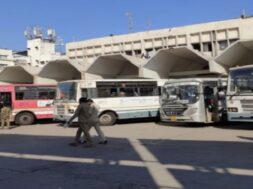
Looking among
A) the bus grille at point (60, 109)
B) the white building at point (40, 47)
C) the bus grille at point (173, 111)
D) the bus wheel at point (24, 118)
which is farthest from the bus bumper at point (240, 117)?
the white building at point (40, 47)

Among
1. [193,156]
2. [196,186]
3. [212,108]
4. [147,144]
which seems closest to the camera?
[196,186]

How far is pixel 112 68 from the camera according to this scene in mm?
34062

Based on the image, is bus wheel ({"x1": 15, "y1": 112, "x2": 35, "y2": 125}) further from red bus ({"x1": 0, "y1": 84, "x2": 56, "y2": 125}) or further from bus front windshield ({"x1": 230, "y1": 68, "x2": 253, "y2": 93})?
bus front windshield ({"x1": 230, "y1": 68, "x2": 253, "y2": 93})

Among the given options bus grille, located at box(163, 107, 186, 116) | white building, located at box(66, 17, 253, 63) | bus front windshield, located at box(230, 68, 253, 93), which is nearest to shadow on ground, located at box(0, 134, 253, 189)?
bus front windshield, located at box(230, 68, 253, 93)

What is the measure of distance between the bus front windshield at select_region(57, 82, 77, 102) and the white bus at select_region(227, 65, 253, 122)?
25.5ft

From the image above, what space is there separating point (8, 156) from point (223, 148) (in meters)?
5.73

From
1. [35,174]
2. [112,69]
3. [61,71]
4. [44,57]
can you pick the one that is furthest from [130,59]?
[44,57]

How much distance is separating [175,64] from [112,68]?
5025mm

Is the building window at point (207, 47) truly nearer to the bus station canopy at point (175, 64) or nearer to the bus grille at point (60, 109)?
the bus station canopy at point (175, 64)

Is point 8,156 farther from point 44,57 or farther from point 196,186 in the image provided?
point 44,57

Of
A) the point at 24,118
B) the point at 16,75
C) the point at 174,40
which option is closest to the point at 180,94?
the point at 24,118

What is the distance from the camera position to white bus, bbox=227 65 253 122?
16625mm

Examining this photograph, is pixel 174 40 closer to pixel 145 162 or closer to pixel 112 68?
pixel 112 68

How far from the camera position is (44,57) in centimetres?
8506
